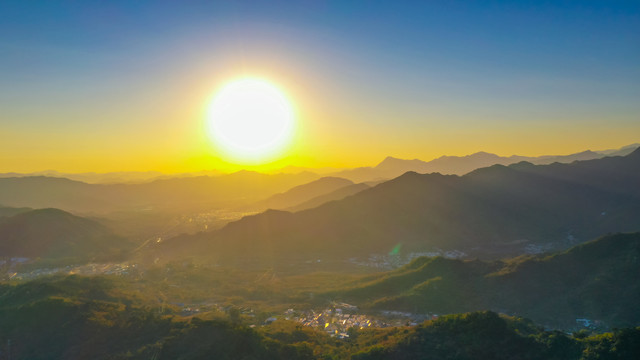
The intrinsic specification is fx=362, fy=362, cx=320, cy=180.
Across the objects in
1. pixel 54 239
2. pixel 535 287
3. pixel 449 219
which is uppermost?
pixel 449 219

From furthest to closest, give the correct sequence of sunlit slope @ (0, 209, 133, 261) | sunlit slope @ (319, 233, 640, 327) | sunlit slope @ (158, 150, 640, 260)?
sunlit slope @ (0, 209, 133, 261)
sunlit slope @ (158, 150, 640, 260)
sunlit slope @ (319, 233, 640, 327)

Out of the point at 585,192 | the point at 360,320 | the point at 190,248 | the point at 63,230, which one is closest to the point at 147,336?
the point at 360,320

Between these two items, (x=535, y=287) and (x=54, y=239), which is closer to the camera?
(x=535, y=287)

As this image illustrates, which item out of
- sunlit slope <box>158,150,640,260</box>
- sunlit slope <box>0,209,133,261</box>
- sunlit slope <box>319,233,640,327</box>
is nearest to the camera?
sunlit slope <box>319,233,640,327</box>

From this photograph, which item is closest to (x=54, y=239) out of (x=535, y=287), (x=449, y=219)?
(x=449, y=219)

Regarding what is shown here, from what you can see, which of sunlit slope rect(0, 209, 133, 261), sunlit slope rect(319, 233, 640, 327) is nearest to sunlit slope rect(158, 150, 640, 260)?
sunlit slope rect(0, 209, 133, 261)

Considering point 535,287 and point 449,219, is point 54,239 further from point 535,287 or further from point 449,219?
point 535,287

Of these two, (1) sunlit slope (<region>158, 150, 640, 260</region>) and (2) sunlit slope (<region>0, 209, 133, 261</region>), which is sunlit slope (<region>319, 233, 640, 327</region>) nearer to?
Result: (1) sunlit slope (<region>158, 150, 640, 260</region>)

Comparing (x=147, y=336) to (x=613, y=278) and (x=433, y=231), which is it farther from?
(x=433, y=231)
